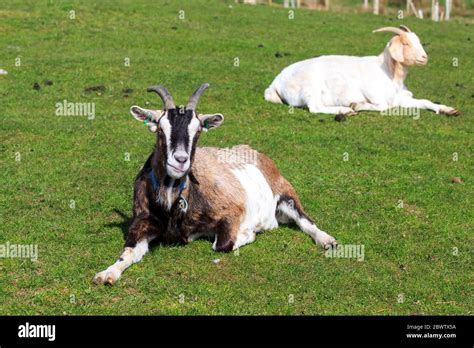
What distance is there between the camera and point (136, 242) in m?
8.40

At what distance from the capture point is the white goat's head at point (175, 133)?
7.91 m

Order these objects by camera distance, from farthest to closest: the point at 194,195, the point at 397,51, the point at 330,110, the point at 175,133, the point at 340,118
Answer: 1. the point at 397,51
2. the point at 330,110
3. the point at 340,118
4. the point at 194,195
5. the point at 175,133

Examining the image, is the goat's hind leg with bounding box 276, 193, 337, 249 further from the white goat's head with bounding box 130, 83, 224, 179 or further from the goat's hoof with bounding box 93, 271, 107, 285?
the goat's hoof with bounding box 93, 271, 107, 285

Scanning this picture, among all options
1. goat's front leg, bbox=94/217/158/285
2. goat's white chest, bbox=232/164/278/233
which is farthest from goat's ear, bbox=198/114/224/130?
goat's front leg, bbox=94/217/158/285

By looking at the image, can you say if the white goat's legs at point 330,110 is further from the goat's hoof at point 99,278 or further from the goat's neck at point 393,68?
the goat's hoof at point 99,278

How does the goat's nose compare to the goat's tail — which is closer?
the goat's nose

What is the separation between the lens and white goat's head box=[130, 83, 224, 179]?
311 inches

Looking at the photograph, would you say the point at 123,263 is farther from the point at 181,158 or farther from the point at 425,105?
the point at 425,105

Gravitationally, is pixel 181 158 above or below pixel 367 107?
above

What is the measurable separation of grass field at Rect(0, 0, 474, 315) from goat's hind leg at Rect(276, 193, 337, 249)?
0.14m

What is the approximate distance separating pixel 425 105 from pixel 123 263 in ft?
30.9

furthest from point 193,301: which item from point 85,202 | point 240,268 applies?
point 85,202

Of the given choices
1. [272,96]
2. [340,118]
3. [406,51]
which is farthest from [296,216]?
[406,51]
